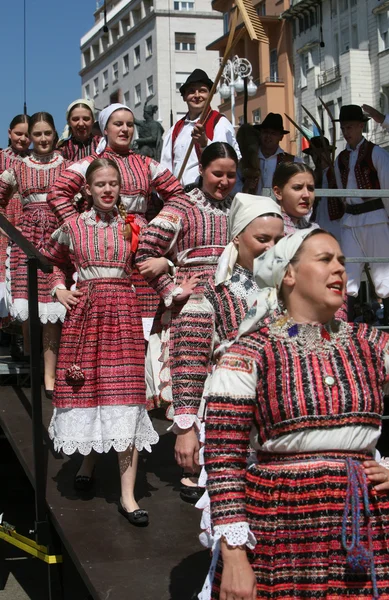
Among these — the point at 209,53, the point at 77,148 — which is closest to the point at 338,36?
the point at 209,53

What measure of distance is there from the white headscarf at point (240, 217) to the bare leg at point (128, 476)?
54.7 inches

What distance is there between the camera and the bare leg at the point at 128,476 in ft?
14.8

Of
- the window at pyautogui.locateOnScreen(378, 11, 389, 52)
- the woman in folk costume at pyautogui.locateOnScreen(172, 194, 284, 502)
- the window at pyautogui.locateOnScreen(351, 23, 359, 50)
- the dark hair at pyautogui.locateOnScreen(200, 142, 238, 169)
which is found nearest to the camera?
the woman in folk costume at pyautogui.locateOnScreen(172, 194, 284, 502)

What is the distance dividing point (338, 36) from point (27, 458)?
35674 mm

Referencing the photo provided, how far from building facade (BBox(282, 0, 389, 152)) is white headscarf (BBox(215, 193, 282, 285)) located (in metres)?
28.7

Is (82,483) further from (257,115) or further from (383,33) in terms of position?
(257,115)

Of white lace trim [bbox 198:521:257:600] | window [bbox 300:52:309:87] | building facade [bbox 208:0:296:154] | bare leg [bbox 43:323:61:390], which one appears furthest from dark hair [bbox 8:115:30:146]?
window [bbox 300:52:309:87]

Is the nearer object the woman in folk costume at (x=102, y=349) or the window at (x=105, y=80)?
the woman in folk costume at (x=102, y=349)

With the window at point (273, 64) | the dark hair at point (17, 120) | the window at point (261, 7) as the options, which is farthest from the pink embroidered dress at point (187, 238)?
the window at point (261, 7)

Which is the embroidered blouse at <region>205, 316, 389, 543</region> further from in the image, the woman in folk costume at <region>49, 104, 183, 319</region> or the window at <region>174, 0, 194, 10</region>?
the window at <region>174, 0, 194, 10</region>

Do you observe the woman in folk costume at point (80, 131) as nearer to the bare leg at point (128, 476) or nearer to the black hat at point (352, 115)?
the black hat at point (352, 115)

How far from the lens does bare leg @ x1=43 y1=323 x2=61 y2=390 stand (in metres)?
6.51

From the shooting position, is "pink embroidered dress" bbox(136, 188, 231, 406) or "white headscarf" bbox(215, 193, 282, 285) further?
"pink embroidered dress" bbox(136, 188, 231, 406)

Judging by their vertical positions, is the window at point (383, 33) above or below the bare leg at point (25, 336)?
above
